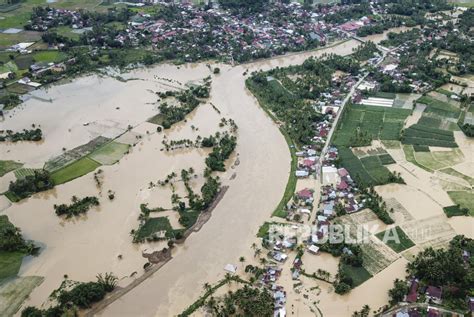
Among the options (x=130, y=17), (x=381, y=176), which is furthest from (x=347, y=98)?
(x=130, y=17)

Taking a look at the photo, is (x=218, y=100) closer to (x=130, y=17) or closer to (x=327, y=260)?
(x=327, y=260)

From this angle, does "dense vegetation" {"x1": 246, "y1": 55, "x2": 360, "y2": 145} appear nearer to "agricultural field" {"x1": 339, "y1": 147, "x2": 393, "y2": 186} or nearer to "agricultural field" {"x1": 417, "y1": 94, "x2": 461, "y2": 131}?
"agricultural field" {"x1": 339, "y1": 147, "x2": 393, "y2": 186}

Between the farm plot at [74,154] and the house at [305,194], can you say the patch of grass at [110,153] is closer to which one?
the farm plot at [74,154]

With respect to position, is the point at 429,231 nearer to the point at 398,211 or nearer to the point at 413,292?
the point at 398,211

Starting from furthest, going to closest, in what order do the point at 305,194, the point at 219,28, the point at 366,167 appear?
the point at 219,28 < the point at 366,167 < the point at 305,194

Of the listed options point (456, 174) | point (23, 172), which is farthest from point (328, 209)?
point (23, 172)
